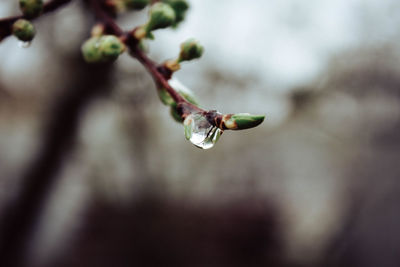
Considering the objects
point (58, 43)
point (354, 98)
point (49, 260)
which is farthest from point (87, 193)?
point (354, 98)

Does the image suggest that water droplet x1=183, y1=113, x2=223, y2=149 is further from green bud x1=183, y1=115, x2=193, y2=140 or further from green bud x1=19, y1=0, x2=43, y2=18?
green bud x1=19, y1=0, x2=43, y2=18

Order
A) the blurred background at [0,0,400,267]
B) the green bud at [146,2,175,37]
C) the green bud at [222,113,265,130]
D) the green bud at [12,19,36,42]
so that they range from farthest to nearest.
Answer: the blurred background at [0,0,400,267], the green bud at [146,2,175,37], the green bud at [12,19,36,42], the green bud at [222,113,265,130]

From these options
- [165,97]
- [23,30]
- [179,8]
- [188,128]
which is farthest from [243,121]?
[179,8]

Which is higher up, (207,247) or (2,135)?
(2,135)

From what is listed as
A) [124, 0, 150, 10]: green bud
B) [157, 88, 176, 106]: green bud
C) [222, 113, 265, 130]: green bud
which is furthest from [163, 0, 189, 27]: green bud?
[222, 113, 265, 130]: green bud

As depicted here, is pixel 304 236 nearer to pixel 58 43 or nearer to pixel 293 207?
pixel 293 207

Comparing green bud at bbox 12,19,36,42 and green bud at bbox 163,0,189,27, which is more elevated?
green bud at bbox 163,0,189,27

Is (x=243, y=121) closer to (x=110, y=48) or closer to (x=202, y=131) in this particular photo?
(x=202, y=131)
